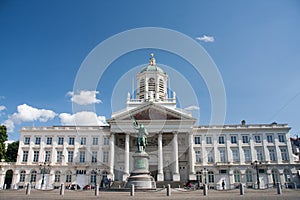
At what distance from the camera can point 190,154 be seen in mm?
45438

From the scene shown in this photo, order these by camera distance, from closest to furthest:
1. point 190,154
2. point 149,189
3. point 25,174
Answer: point 149,189 → point 190,154 → point 25,174

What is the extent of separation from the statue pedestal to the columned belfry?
30.4m

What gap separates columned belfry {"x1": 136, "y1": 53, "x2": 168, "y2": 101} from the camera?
56641mm

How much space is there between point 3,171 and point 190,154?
37199 mm

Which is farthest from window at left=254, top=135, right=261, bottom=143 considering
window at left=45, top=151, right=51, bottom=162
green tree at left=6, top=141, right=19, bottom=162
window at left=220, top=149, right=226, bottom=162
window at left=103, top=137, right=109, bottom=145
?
green tree at left=6, top=141, right=19, bottom=162

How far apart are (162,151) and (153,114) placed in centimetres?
810

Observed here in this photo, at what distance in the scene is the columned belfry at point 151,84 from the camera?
5664cm

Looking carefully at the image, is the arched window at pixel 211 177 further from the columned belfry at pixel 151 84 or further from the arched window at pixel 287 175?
the columned belfry at pixel 151 84

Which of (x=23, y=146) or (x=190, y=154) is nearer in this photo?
(x=190, y=154)

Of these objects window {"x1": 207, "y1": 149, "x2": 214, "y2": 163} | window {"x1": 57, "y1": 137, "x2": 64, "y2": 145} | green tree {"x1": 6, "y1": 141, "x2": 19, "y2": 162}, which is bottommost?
window {"x1": 207, "y1": 149, "x2": 214, "y2": 163}

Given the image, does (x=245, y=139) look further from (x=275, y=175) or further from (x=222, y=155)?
(x=275, y=175)

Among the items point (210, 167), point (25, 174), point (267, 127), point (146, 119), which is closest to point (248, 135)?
point (267, 127)

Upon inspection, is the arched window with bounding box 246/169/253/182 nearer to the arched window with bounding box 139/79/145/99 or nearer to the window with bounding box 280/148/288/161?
the window with bounding box 280/148/288/161

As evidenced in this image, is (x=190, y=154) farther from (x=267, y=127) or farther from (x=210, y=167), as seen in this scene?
Result: (x=267, y=127)
